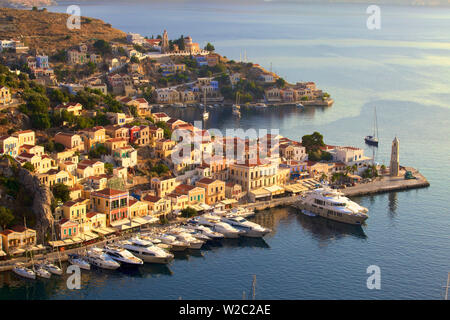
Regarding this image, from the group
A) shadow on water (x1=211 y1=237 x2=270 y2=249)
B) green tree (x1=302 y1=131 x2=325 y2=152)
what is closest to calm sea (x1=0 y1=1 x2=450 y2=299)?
shadow on water (x1=211 y1=237 x2=270 y2=249)

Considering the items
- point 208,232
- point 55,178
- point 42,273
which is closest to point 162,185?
point 208,232

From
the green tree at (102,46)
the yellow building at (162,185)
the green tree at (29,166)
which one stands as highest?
the green tree at (102,46)

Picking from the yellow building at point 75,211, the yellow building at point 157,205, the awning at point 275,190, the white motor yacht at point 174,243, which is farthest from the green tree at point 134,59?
the white motor yacht at point 174,243

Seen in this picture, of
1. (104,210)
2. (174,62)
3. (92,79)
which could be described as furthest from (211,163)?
(174,62)

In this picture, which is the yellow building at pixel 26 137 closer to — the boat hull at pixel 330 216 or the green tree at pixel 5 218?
the green tree at pixel 5 218

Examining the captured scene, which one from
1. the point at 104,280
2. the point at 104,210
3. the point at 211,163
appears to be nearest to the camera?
the point at 104,280

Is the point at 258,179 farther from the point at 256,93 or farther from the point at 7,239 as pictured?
the point at 256,93
